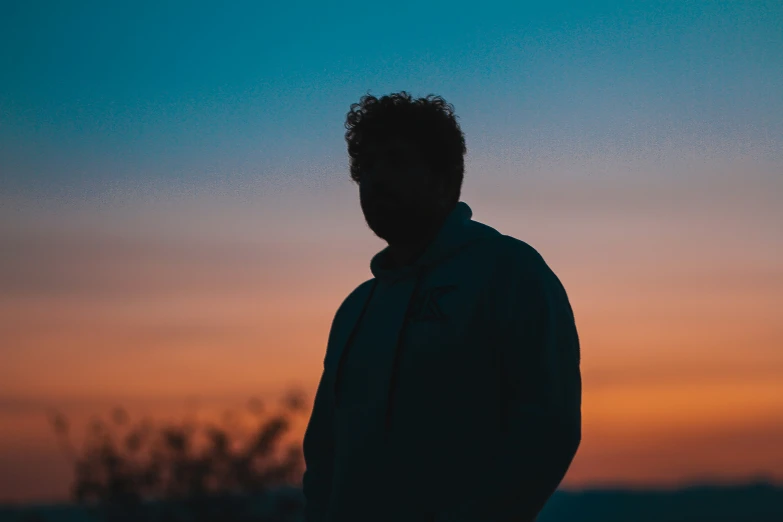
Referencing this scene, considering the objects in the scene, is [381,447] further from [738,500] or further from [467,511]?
[738,500]

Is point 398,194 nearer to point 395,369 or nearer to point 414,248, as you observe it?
point 414,248

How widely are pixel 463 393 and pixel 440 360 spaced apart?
0.11 meters

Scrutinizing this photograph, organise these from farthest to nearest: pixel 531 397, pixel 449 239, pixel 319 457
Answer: pixel 319 457 → pixel 449 239 → pixel 531 397

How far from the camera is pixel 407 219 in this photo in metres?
2.78

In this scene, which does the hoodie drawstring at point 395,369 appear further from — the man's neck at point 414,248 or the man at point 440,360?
the man's neck at point 414,248

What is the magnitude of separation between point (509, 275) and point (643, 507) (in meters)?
95.5

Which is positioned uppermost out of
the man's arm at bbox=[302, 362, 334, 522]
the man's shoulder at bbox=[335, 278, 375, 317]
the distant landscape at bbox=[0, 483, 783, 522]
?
the man's shoulder at bbox=[335, 278, 375, 317]

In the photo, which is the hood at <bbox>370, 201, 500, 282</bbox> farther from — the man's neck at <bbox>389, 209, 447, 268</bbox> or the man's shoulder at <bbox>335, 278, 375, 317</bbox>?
the man's shoulder at <bbox>335, 278, 375, 317</bbox>

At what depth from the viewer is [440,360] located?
8.24 ft

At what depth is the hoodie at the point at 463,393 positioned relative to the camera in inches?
91.5

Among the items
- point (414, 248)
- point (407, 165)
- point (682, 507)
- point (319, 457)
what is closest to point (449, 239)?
point (414, 248)

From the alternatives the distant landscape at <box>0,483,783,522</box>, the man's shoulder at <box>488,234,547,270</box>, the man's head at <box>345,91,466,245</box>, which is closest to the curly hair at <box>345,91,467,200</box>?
the man's head at <box>345,91,466,245</box>

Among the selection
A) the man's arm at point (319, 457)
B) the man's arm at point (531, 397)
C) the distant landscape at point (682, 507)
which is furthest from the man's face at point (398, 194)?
the distant landscape at point (682, 507)

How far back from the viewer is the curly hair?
9.42 feet
